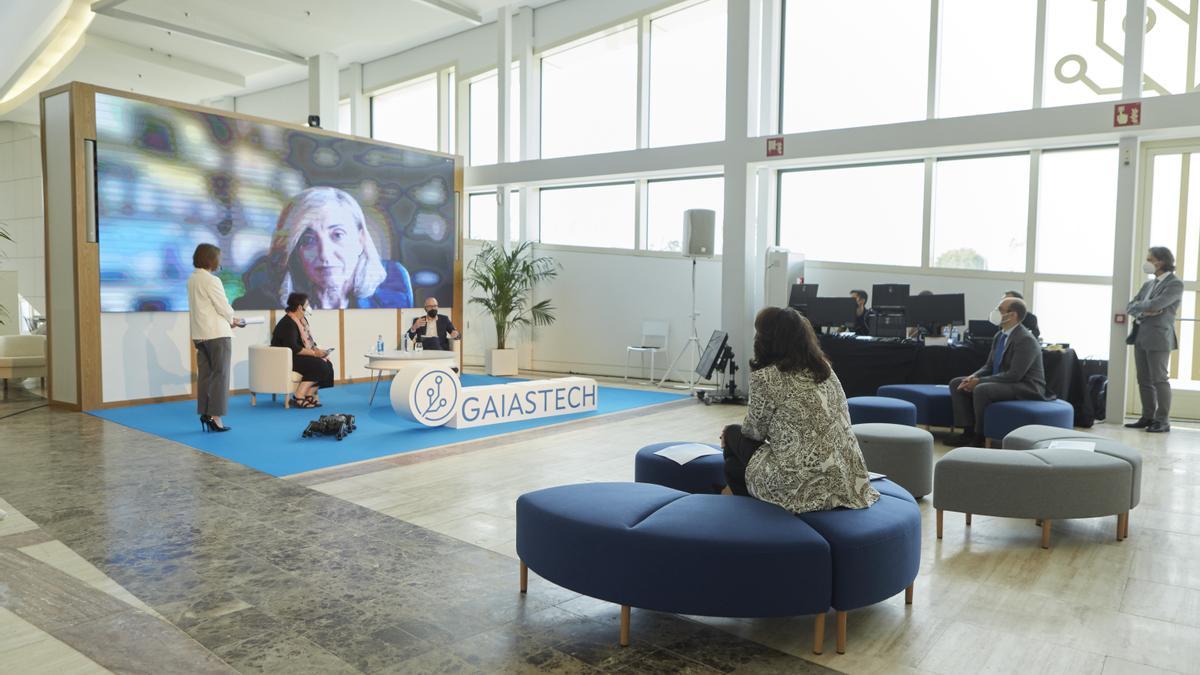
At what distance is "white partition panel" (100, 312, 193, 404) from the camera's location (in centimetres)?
834

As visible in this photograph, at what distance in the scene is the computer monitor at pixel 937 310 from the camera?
27.1 ft

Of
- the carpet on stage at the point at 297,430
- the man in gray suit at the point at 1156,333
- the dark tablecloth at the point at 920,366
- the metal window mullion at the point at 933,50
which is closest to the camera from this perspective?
the carpet on stage at the point at 297,430

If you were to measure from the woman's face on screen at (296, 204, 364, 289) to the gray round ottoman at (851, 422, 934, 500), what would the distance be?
24.8 feet

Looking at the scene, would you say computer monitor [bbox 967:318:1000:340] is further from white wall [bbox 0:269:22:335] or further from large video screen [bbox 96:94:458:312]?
white wall [bbox 0:269:22:335]

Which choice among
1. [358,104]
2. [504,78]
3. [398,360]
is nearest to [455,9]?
[504,78]

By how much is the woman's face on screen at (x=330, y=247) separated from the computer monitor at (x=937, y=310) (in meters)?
6.95

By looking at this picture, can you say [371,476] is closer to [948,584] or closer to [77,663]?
[77,663]

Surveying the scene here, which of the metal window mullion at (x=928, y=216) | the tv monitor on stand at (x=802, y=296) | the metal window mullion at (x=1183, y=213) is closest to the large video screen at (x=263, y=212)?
the tv monitor on stand at (x=802, y=296)

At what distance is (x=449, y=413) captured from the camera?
7.29m

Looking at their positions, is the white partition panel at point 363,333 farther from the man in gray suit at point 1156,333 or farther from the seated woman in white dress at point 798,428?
the man in gray suit at point 1156,333

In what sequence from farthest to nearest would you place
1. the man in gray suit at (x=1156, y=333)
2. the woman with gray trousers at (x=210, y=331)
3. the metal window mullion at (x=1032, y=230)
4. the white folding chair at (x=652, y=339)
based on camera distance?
1. the white folding chair at (x=652, y=339)
2. the metal window mullion at (x=1032, y=230)
3. the man in gray suit at (x=1156, y=333)
4. the woman with gray trousers at (x=210, y=331)

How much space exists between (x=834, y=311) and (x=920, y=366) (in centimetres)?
112

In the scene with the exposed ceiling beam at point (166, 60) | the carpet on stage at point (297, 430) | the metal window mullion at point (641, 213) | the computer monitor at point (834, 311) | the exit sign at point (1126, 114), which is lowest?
the carpet on stage at point (297, 430)

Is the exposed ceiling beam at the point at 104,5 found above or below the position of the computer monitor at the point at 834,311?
above
